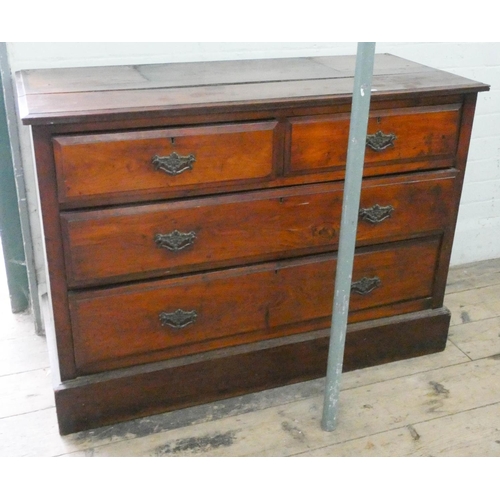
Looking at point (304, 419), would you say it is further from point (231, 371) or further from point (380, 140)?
point (380, 140)

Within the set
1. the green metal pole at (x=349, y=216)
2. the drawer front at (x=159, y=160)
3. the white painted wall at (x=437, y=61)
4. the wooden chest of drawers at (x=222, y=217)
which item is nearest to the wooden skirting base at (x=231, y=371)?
the wooden chest of drawers at (x=222, y=217)

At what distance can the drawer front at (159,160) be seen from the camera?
4.68ft

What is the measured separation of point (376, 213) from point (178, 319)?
0.64 meters

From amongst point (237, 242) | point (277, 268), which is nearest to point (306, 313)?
point (277, 268)

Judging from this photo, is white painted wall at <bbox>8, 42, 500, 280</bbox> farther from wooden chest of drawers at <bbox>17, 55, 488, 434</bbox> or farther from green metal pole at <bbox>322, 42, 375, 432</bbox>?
green metal pole at <bbox>322, 42, 375, 432</bbox>

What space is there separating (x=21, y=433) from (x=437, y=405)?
119cm

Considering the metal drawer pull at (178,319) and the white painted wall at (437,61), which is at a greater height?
the white painted wall at (437,61)

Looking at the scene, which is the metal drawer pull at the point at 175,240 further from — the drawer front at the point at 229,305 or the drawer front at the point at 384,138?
the drawer front at the point at 384,138

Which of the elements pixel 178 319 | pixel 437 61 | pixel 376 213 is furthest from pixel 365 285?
pixel 437 61

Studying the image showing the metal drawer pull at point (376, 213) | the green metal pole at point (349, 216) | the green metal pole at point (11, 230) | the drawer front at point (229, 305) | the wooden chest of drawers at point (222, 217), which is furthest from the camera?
the green metal pole at point (11, 230)

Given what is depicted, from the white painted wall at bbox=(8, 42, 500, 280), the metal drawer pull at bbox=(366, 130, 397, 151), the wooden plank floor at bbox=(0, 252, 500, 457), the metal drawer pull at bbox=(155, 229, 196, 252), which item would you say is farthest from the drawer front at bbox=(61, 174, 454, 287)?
the white painted wall at bbox=(8, 42, 500, 280)

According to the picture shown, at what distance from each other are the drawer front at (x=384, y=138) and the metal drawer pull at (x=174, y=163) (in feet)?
0.92

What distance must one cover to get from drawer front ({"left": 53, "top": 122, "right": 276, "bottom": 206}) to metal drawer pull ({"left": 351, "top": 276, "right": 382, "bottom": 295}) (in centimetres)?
48

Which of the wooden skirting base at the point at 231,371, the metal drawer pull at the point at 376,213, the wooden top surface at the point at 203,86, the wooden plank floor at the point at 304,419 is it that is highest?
the wooden top surface at the point at 203,86
